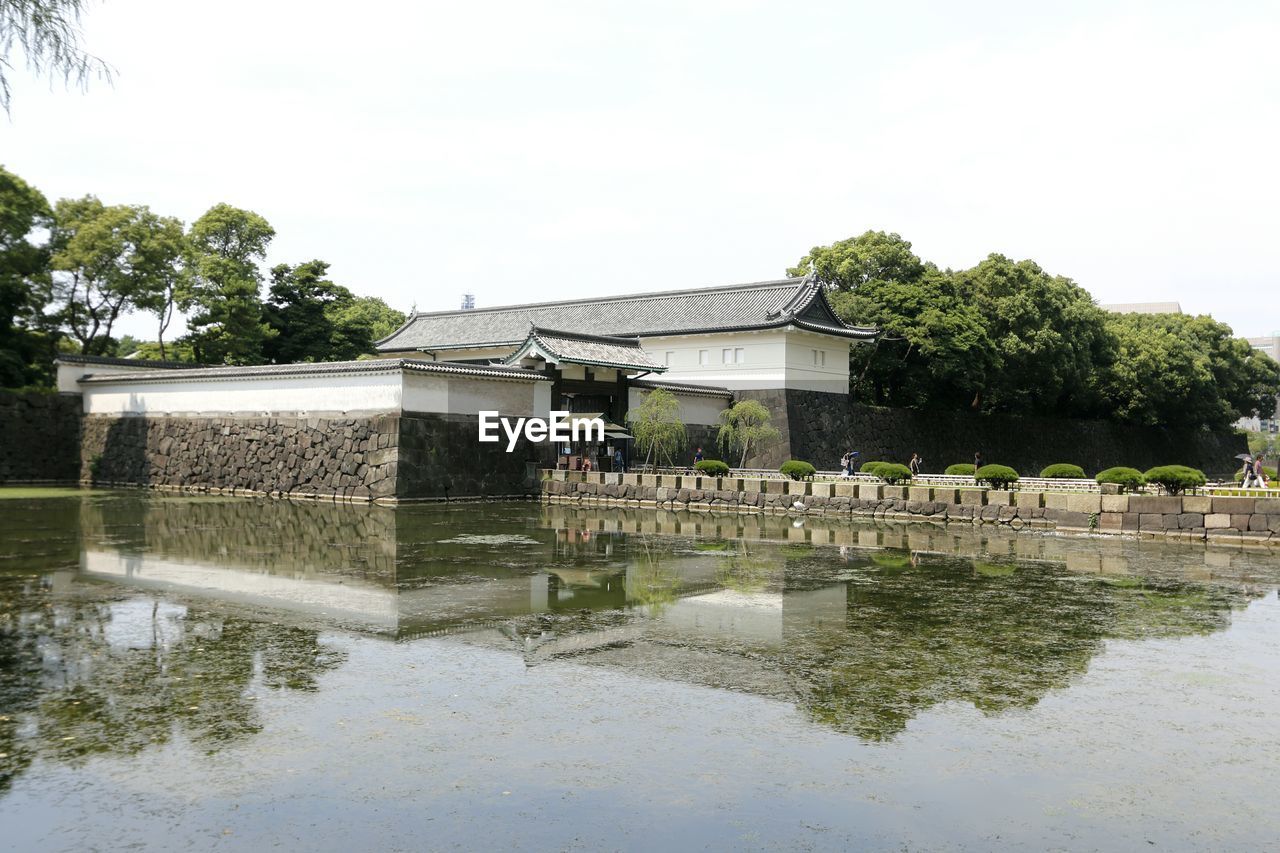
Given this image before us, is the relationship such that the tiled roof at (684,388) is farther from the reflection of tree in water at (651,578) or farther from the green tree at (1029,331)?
the reflection of tree in water at (651,578)

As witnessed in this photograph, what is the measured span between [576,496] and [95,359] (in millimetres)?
18095

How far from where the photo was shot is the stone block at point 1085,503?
1945 cm

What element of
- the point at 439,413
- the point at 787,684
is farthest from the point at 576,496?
the point at 787,684

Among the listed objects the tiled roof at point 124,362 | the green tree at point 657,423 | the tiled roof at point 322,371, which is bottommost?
the green tree at point 657,423

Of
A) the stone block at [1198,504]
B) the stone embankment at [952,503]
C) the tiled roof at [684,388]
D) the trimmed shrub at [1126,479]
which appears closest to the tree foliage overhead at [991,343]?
the tiled roof at [684,388]

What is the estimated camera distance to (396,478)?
80.3 feet

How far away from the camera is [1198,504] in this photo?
60.3 ft

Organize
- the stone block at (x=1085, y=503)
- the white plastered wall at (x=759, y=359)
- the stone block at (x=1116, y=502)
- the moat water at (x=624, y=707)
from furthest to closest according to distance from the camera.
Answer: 1. the white plastered wall at (x=759, y=359)
2. the stone block at (x=1085, y=503)
3. the stone block at (x=1116, y=502)
4. the moat water at (x=624, y=707)

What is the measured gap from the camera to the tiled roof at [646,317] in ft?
120

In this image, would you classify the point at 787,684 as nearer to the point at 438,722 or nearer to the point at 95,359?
the point at 438,722

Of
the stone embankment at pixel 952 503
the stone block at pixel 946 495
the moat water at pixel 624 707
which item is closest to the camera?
the moat water at pixel 624 707

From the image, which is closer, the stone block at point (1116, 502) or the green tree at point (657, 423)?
the stone block at point (1116, 502)

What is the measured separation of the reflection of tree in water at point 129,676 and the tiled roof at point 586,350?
2000 centimetres

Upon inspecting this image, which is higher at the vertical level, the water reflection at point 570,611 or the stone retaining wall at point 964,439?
the stone retaining wall at point 964,439
